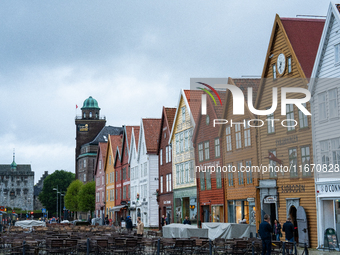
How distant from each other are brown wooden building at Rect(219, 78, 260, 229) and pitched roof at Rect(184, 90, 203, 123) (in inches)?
286

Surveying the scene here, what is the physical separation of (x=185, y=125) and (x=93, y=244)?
2821 cm

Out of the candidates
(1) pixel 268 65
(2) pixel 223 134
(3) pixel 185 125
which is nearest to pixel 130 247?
(1) pixel 268 65

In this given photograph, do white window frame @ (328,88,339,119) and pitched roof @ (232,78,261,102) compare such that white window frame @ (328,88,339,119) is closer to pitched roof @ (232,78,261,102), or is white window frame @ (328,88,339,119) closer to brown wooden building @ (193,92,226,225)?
pitched roof @ (232,78,261,102)

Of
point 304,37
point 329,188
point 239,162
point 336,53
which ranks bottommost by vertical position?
point 329,188

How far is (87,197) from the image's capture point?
3986 inches

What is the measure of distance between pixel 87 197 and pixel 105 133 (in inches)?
1154

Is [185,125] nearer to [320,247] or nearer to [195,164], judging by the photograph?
[195,164]

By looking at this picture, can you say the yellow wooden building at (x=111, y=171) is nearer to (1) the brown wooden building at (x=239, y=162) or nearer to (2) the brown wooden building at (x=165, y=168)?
(2) the brown wooden building at (x=165, y=168)

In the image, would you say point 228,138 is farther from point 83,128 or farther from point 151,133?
point 83,128

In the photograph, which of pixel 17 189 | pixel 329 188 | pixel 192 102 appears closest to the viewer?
pixel 329 188

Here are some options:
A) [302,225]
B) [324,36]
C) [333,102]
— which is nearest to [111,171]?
[302,225]

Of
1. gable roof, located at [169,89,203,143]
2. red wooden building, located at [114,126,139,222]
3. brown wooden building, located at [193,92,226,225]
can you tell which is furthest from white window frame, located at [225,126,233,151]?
red wooden building, located at [114,126,139,222]

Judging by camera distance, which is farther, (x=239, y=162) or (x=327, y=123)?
(x=239, y=162)

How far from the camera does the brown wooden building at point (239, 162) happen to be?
38000 millimetres
